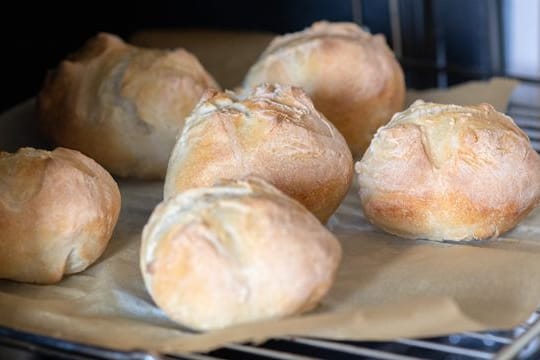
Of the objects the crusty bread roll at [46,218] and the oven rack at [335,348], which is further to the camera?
the crusty bread roll at [46,218]

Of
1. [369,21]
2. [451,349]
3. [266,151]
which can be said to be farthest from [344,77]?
[451,349]

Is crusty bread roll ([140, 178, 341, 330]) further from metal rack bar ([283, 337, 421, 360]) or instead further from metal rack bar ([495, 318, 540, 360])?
metal rack bar ([495, 318, 540, 360])

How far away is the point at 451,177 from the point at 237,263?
391 millimetres

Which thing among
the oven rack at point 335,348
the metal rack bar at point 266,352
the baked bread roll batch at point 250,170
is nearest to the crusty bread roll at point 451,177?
the baked bread roll batch at point 250,170

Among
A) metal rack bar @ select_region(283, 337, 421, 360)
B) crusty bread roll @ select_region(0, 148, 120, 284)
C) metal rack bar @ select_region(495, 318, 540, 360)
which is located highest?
crusty bread roll @ select_region(0, 148, 120, 284)

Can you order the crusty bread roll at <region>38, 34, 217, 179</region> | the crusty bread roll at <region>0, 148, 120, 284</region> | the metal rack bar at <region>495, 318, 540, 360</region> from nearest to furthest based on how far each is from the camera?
the metal rack bar at <region>495, 318, 540, 360</region> < the crusty bread roll at <region>0, 148, 120, 284</region> < the crusty bread roll at <region>38, 34, 217, 179</region>

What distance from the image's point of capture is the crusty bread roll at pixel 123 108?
1564 mm

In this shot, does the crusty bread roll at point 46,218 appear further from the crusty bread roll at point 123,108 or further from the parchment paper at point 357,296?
the crusty bread roll at point 123,108

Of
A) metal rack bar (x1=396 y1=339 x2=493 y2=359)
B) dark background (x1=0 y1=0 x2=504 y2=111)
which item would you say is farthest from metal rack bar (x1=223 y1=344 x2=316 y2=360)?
dark background (x1=0 y1=0 x2=504 y2=111)

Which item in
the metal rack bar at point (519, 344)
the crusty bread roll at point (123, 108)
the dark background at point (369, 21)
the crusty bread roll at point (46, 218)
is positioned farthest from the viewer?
the dark background at point (369, 21)

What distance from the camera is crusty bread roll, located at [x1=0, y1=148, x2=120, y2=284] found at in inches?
48.3

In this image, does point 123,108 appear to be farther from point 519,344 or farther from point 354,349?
point 519,344

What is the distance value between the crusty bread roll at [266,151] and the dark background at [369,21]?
2.03 ft

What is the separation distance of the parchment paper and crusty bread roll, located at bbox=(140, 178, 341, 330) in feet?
0.09
